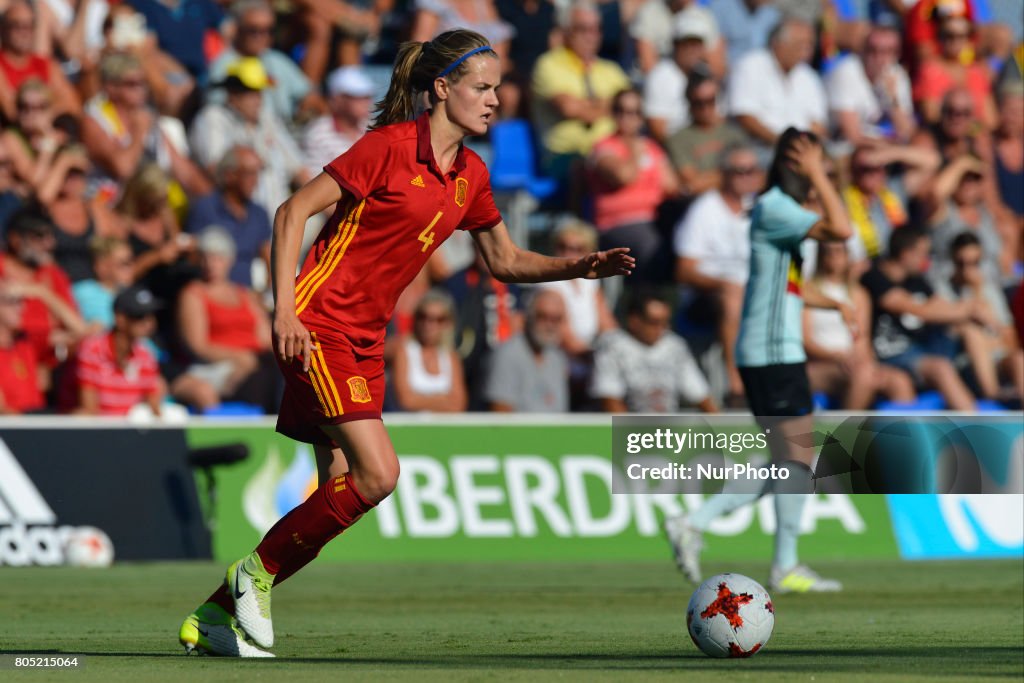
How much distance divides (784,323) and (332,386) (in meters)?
4.13

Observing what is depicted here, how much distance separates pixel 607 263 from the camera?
7363 mm

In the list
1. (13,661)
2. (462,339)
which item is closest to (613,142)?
(462,339)

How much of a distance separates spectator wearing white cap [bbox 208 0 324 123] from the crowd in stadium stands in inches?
1.1

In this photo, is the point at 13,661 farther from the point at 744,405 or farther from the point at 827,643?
the point at 744,405

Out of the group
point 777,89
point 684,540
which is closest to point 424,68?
point 684,540

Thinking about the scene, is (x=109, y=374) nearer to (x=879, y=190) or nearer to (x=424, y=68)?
(x=424, y=68)

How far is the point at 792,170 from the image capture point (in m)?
10.5

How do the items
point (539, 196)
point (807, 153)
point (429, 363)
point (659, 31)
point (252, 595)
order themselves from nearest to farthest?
1. point (252, 595)
2. point (807, 153)
3. point (429, 363)
4. point (539, 196)
5. point (659, 31)

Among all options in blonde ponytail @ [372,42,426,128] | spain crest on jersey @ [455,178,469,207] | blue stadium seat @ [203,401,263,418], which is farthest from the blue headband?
blue stadium seat @ [203,401,263,418]

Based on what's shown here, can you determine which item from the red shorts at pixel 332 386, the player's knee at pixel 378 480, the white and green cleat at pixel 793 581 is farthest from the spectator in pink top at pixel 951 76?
the player's knee at pixel 378 480

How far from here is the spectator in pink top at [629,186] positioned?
1540 cm

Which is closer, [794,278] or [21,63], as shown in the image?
[794,278]

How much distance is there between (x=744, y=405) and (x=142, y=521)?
17.4 feet

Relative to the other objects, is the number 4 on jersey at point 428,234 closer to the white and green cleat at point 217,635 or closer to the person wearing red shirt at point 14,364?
the white and green cleat at point 217,635
